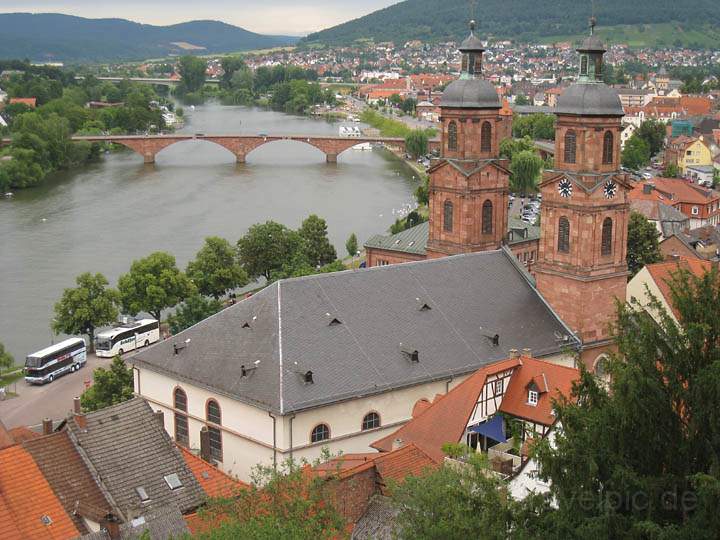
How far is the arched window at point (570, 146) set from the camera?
32709 mm

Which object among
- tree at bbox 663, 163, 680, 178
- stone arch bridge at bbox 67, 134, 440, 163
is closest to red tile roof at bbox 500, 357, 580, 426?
tree at bbox 663, 163, 680, 178

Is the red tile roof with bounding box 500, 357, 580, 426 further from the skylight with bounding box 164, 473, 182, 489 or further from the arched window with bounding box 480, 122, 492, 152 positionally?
the arched window with bounding box 480, 122, 492, 152

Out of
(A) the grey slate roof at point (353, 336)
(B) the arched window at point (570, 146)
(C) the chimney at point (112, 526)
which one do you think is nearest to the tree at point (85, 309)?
(A) the grey slate roof at point (353, 336)

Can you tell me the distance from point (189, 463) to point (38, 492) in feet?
13.2

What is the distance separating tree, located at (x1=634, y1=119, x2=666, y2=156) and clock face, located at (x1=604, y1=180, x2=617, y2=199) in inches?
3040

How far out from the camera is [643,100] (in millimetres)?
158500

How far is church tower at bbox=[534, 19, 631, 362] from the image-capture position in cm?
3234

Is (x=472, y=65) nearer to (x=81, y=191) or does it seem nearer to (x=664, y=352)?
(x=664, y=352)

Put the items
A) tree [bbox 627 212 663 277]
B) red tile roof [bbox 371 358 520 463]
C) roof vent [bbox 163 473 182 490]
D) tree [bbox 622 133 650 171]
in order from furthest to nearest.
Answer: tree [bbox 622 133 650 171]
tree [bbox 627 212 663 277]
red tile roof [bbox 371 358 520 463]
roof vent [bbox 163 473 182 490]

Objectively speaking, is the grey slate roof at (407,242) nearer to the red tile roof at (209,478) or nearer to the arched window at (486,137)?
the arched window at (486,137)

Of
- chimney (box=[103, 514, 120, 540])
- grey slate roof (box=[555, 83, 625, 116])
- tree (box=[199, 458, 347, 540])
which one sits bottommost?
chimney (box=[103, 514, 120, 540])

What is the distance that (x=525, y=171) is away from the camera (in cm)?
8481

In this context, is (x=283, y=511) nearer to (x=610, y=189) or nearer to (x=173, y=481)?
(x=173, y=481)

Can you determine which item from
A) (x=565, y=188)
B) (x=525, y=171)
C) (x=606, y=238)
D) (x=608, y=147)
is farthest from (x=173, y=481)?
(x=525, y=171)
